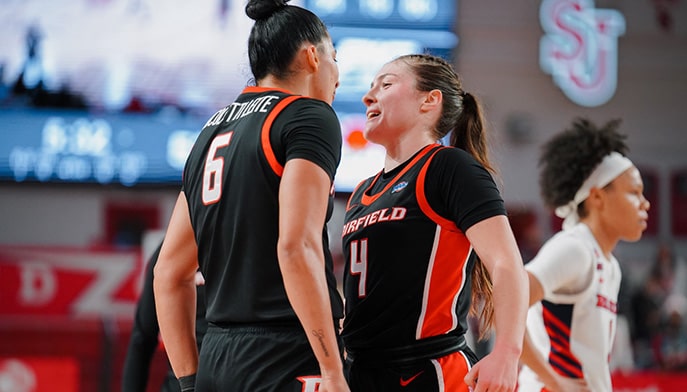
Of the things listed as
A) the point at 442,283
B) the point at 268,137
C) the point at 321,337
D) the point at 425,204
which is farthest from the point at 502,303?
the point at 268,137

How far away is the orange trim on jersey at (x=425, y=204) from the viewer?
2775 mm

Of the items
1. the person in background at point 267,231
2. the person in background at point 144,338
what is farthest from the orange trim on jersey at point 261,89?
the person in background at point 144,338

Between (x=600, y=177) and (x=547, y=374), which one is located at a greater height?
(x=600, y=177)

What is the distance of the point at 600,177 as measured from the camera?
4.21 metres

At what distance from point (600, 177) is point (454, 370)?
68.8 inches

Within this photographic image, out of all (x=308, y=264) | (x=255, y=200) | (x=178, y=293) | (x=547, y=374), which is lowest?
(x=547, y=374)

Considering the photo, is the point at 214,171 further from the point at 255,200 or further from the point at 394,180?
the point at 394,180

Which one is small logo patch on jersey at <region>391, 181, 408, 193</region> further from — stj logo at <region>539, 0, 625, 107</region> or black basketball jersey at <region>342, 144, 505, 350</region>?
stj logo at <region>539, 0, 625, 107</region>

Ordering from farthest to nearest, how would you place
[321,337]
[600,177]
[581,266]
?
[600,177], [581,266], [321,337]

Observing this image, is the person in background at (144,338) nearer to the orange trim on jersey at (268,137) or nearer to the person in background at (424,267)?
the person in background at (424,267)

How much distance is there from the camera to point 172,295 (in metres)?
2.78

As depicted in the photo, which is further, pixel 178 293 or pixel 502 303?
pixel 178 293

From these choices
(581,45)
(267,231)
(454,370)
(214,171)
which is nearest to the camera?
(267,231)

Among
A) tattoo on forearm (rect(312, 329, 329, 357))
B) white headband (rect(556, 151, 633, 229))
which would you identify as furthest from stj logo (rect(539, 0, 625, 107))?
tattoo on forearm (rect(312, 329, 329, 357))
